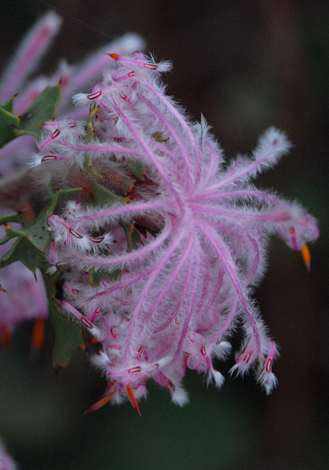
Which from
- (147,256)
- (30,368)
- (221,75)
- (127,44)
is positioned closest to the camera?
(147,256)

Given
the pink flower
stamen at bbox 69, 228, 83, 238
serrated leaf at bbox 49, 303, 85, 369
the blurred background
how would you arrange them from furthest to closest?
the blurred background, the pink flower, serrated leaf at bbox 49, 303, 85, 369, stamen at bbox 69, 228, 83, 238

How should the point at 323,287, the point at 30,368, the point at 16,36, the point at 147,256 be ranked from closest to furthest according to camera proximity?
1. the point at 147,256
2. the point at 16,36
3. the point at 30,368
4. the point at 323,287

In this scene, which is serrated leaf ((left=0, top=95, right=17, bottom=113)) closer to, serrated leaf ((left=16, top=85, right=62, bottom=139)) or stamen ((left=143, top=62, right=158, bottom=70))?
serrated leaf ((left=16, top=85, right=62, bottom=139))

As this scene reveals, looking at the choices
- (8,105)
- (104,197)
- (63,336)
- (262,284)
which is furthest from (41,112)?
(262,284)

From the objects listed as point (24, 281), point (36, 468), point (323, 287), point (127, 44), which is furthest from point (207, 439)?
point (127, 44)

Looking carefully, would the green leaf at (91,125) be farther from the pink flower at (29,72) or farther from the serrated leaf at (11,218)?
the pink flower at (29,72)

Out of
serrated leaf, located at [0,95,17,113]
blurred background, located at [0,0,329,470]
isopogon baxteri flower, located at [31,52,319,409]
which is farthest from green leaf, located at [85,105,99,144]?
blurred background, located at [0,0,329,470]

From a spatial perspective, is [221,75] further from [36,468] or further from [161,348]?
[36,468]
